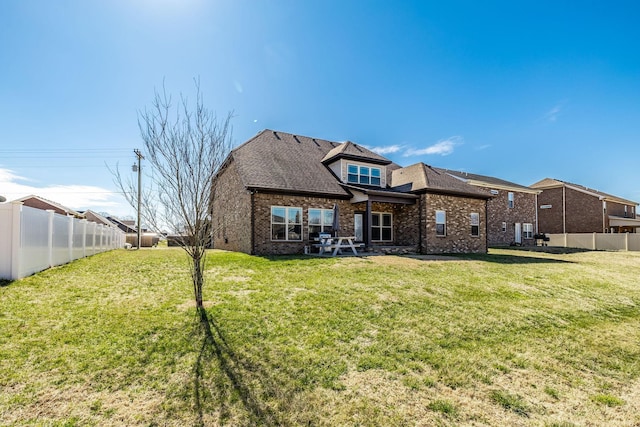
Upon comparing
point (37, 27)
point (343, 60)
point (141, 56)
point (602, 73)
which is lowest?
point (141, 56)

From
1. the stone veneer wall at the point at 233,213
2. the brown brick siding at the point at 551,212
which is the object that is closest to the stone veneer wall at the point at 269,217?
the stone veneer wall at the point at 233,213

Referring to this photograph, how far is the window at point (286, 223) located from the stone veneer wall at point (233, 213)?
Result: 48.1 inches

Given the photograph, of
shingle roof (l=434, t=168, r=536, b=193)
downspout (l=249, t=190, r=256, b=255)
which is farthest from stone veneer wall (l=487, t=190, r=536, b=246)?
downspout (l=249, t=190, r=256, b=255)

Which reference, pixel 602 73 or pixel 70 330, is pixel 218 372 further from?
pixel 602 73

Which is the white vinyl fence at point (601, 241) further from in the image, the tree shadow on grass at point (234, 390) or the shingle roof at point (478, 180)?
the tree shadow on grass at point (234, 390)

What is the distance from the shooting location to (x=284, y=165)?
1730cm

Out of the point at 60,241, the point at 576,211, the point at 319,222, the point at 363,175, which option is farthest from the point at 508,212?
the point at 60,241

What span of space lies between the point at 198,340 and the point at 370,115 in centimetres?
1748

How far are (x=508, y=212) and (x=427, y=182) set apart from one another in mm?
15256

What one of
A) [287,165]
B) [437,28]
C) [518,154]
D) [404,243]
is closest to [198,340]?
[287,165]

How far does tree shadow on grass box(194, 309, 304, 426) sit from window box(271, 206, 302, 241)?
34.7ft

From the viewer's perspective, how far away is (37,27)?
914cm

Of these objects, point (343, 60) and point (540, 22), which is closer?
A: point (540, 22)

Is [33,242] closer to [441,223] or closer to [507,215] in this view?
[441,223]
